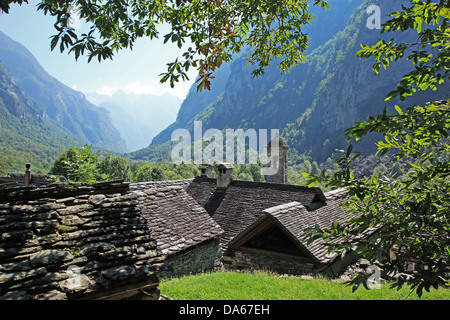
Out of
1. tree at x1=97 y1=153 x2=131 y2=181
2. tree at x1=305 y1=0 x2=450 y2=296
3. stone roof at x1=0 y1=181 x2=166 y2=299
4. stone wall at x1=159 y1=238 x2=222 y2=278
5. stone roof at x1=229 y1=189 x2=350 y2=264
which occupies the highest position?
tree at x1=97 y1=153 x2=131 y2=181

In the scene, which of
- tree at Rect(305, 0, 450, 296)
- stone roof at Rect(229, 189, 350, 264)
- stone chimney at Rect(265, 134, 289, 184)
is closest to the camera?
tree at Rect(305, 0, 450, 296)

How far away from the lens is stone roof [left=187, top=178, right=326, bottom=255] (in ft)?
47.9

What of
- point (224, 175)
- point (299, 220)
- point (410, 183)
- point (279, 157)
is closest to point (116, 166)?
point (279, 157)

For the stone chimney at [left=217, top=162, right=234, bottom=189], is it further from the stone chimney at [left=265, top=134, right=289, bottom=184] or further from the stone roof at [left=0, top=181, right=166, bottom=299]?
the stone roof at [left=0, top=181, right=166, bottom=299]

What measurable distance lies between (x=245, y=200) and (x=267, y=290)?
9292 mm

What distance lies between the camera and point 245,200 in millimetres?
16266

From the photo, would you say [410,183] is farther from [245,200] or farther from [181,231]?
[245,200]

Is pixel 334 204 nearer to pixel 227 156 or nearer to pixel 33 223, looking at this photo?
pixel 33 223

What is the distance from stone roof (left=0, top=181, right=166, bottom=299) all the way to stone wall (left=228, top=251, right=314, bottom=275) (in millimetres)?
7185

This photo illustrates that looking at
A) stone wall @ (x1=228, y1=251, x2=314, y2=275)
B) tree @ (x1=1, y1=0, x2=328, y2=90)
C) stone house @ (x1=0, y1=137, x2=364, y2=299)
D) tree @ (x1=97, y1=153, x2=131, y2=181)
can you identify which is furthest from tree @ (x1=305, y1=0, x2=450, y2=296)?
tree @ (x1=97, y1=153, x2=131, y2=181)

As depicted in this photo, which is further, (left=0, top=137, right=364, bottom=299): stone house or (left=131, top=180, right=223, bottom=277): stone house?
(left=131, top=180, right=223, bottom=277): stone house

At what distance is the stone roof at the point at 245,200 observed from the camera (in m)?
14.6

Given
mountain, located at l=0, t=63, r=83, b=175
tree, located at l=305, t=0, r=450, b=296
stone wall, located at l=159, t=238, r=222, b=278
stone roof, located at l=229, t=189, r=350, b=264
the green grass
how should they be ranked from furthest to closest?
mountain, located at l=0, t=63, r=83, b=175, stone roof, located at l=229, t=189, r=350, b=264, stone wall, located at l=159, t=238, r=222, b=278, the green grass, tree, located at l=305, t=0, r=450, b=296
